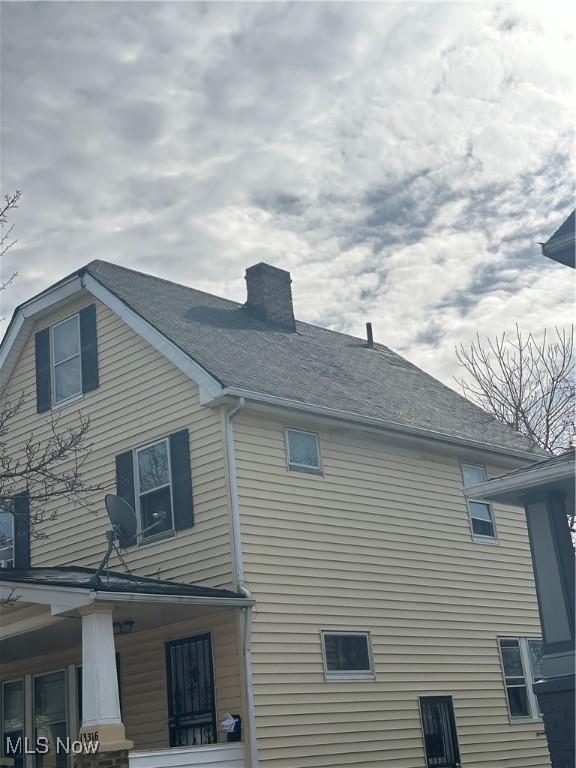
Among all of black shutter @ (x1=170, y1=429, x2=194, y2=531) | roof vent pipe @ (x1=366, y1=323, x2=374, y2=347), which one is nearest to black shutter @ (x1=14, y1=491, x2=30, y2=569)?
black shutter @ (x1=170, y1=429, x2=194, y2=531)

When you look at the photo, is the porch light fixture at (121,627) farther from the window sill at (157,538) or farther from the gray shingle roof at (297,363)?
the gray shingle roof at (297,363)

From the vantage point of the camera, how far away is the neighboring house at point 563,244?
41.5 ft

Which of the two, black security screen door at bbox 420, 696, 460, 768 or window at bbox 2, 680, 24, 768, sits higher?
window at bbox 2, 680, 24, 768

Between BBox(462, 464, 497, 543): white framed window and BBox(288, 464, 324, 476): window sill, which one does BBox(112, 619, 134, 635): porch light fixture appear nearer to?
BBox(288, 464, 324, 476): window sill

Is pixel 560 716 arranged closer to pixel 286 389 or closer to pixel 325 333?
pixel 286 389

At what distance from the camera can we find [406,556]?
16.9 meters

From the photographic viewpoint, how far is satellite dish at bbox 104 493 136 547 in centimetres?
1442

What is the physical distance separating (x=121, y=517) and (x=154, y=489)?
1.49 metres

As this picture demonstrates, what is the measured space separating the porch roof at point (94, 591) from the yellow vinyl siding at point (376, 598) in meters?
0.91

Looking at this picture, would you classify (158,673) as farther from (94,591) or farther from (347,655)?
(94,591)

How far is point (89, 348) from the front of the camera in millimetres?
17828

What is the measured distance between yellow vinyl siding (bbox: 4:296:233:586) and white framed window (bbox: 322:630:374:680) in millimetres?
2031

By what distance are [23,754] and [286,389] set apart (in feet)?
24.4

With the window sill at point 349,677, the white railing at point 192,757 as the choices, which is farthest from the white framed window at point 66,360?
the white railing at point 192,757
